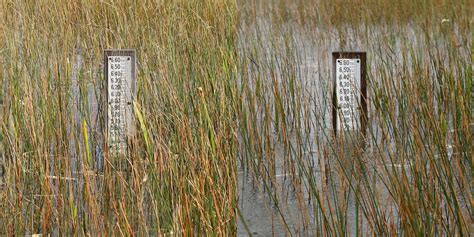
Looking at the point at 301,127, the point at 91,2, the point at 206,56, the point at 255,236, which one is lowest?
the point at 255,236

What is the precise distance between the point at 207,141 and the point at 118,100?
0.74 metres

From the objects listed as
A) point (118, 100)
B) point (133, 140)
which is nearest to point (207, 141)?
point (133, 140)

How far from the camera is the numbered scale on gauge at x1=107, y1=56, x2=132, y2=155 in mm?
3230

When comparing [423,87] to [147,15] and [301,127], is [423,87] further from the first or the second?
[147,15]

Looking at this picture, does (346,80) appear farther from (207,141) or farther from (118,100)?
(207,141)

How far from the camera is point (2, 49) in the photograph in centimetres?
427

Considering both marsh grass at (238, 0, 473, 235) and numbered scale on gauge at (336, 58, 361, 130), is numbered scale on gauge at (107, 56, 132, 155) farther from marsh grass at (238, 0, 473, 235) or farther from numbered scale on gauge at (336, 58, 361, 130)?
numbered scale on gauge at (336, 58, 361, 130)

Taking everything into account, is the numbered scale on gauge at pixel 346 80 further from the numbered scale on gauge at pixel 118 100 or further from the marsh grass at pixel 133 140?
the numbered scale on gauge at pixel 118 100

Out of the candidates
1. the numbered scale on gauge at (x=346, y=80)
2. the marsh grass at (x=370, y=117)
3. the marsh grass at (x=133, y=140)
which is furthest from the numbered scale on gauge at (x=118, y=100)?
the numbered scale on gauge at (x=346, y=80)

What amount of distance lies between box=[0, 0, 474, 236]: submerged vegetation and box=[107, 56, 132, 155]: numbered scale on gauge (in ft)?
0.24

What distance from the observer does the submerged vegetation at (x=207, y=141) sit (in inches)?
97.0

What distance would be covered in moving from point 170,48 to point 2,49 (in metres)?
0.78

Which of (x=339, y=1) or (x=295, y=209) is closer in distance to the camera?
(x=295, y=209)

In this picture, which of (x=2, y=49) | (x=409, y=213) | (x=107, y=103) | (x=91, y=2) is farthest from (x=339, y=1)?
(x=409, y=213)
